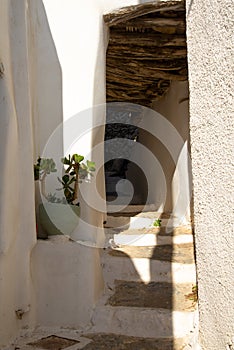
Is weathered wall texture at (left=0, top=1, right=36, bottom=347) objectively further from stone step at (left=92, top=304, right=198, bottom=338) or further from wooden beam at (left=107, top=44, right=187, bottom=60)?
wooden beam at (left=107, top=44, right=187, bottom=60)

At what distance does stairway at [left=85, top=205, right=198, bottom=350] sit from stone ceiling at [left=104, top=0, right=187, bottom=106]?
7.32 feet

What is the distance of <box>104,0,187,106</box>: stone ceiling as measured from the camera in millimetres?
4312

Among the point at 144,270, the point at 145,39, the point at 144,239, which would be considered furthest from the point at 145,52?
the point at 144,270

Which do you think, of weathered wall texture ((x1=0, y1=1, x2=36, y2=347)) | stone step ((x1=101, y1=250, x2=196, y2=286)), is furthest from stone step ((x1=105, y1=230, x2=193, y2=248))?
weathered wall texture ((x1=0, y1=1, x2=36, y2=347))

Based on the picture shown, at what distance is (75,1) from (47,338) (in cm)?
301

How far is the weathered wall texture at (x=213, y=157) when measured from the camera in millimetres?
1483

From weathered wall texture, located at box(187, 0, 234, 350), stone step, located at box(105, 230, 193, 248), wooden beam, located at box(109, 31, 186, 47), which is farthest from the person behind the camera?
stone step, located at box(105, 230, 193, 248)

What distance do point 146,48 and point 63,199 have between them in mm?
2454

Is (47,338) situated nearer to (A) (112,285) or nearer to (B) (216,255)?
(A) (112,285)

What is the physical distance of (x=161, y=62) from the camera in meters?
6.00

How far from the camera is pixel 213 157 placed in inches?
62.2

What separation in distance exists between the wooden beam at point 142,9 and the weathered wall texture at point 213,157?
256cm

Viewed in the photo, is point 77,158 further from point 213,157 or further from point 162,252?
point 213,157

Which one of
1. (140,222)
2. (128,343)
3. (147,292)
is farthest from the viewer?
(140,222)
